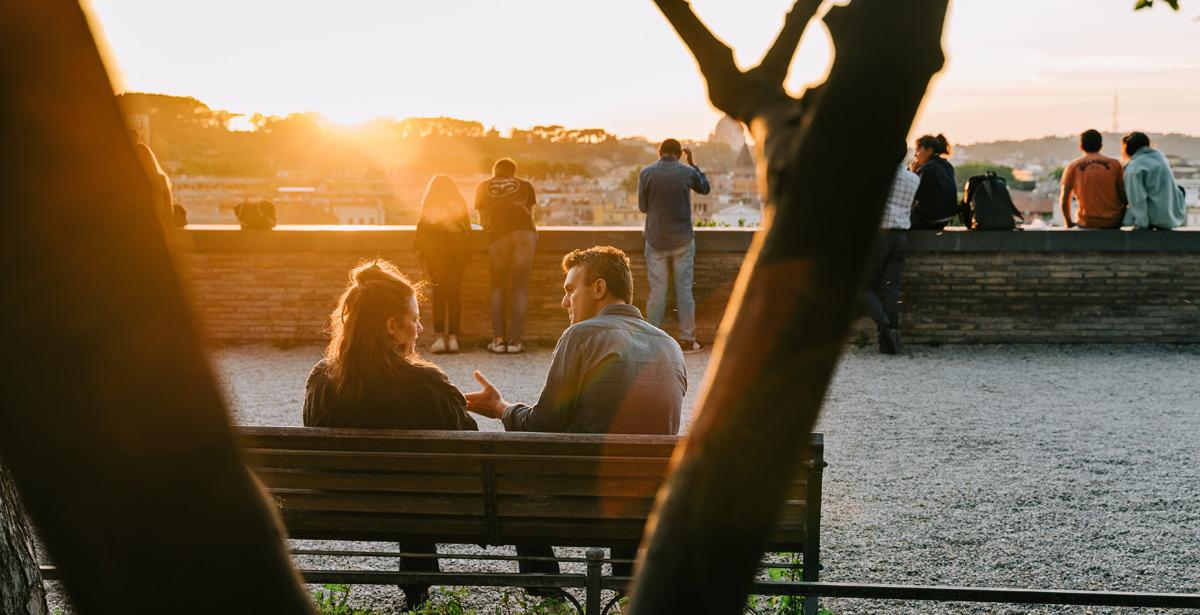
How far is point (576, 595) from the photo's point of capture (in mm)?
4688

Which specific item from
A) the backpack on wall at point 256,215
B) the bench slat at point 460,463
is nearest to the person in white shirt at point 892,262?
the backpack on wall at point 256,215

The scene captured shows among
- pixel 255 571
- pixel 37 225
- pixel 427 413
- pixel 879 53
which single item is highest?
pixel 879 53

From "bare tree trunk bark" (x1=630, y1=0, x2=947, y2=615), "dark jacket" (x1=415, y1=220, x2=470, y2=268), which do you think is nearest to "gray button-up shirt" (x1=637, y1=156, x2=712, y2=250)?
"dark jacket" (x1=415, y1=220, x2=470, y2=268)

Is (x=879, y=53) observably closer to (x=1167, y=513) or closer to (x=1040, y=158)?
(x=1167, y=513)

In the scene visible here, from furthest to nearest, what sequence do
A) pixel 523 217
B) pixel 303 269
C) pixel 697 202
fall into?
pixel 697 202 → pixel 303 269 → pixel 523 217

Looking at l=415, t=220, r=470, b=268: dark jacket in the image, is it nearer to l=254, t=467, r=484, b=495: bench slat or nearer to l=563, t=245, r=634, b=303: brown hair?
l=563, t=245, r=634, b=303: brown hair

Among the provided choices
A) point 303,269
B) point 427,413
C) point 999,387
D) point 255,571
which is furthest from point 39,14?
point 303,269

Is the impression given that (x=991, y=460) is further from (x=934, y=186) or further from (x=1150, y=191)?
(x=1150, y=191)

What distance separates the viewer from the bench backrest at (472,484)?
3.58 m

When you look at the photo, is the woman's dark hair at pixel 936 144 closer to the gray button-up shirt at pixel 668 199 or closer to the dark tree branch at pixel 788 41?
the gray button-up shirt at pixel 668 199

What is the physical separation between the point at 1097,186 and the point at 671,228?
4.54 meters

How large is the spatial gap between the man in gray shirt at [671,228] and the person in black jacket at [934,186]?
220 cm

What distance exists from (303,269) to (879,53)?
1079 centimetres


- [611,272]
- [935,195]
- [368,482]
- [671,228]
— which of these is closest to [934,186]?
[935,195]
